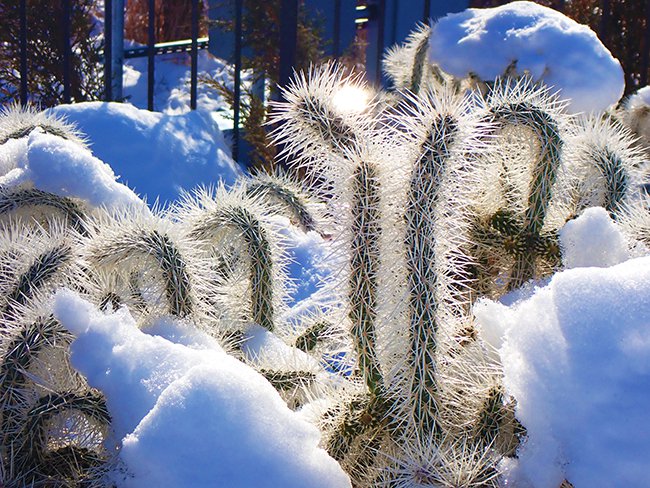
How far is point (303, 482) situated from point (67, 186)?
536 millimetres

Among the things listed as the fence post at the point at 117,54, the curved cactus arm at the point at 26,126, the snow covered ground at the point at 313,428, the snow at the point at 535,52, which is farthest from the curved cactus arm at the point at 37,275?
the fence post at the point at 117,54

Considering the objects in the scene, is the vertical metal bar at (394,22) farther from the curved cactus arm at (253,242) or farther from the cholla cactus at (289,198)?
the curved cactus arm at (253,242)

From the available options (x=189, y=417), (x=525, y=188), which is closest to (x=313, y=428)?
(x=189, y=417)

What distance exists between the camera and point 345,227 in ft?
2.35

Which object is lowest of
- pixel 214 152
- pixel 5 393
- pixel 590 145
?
pixel 214 152

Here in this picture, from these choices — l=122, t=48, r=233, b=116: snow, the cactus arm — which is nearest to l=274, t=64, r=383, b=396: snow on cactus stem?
the cactus arm

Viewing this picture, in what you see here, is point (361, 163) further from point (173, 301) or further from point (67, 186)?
point (67, 186)

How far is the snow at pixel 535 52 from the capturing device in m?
1.53

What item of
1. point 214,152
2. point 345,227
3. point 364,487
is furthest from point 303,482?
point 214,152

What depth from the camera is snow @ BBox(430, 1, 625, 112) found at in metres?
1.53

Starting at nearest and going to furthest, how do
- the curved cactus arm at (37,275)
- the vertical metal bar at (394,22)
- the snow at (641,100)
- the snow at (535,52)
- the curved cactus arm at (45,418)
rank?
the curved cactus arm at (45,418) → the curved cactus arm at (37,275) → the snow at (535,52) → the snow at (641,100) → the vertical metal bar at (394,22)

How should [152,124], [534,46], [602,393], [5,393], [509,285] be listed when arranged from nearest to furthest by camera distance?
[602,393] → [5,393] → [509,285] → [534,46] → [152,124]

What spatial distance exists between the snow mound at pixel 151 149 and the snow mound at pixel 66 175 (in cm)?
48

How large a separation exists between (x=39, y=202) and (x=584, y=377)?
2.16 feet
